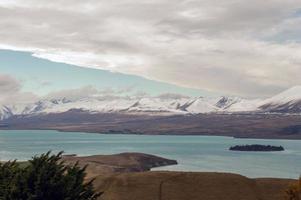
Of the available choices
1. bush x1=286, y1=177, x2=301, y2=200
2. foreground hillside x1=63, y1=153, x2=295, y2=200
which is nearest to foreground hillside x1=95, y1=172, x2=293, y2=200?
foreground hillside x1=63, y1=153, x2=295, y2=200

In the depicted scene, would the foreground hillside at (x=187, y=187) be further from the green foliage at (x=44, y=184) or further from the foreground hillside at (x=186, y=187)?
the green foliage at (x=44, y=184)

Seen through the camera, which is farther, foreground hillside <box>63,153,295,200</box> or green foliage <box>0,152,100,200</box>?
foreground hillside <box>63,153,295,200</box>

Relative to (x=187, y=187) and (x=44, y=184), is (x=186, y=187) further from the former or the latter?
(x=44, y=184)

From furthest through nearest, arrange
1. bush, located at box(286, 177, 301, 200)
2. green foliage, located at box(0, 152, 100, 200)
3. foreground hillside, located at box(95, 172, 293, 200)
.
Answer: foreground hillside, located at box(95, 172, 293, 200) → bush, located at box(286, 177, 301, 200) → green foliage, located at box(0, 152, 100, 200)

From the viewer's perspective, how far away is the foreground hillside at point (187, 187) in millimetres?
78250

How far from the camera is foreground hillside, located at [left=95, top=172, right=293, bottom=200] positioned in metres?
78.2

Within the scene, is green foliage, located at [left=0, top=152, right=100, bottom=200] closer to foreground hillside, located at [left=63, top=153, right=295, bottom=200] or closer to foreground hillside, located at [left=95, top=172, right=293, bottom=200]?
foreground hillside, located at [left=63, top=153, right=295, bottom=200]

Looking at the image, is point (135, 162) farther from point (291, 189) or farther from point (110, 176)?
point (291, 189)

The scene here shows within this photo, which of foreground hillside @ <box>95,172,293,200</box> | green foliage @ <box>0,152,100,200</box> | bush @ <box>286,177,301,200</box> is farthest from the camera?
foreground hillside @ <box>95,172,293,200</box>

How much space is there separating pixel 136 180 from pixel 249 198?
20122 mm

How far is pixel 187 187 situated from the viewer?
270ft

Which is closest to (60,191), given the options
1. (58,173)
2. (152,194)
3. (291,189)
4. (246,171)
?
(58,173)

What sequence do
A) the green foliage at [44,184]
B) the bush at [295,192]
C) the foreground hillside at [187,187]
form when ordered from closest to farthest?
the green foliage at [44,184], the bush at [295,192], the foreground hillside at [187,187]

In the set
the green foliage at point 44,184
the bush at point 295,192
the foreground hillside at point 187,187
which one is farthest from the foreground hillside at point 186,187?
the green foliage at point 44,184
